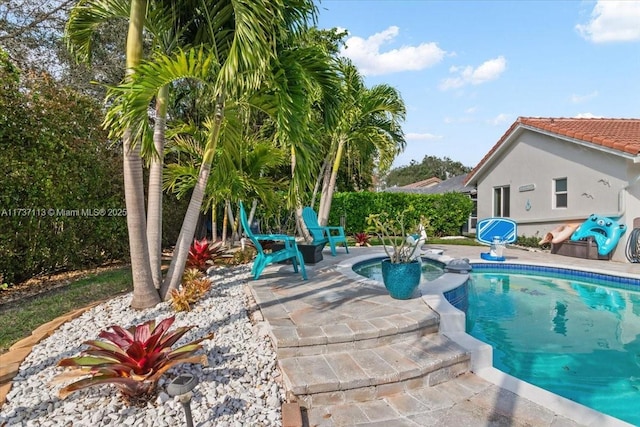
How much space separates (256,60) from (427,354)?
11.2ft

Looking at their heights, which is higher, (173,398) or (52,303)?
(52,303)

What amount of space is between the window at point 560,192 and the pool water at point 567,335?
545 centimetres

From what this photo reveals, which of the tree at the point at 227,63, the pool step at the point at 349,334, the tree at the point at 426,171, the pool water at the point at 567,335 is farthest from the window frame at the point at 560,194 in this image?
the tree at the point at 426,171

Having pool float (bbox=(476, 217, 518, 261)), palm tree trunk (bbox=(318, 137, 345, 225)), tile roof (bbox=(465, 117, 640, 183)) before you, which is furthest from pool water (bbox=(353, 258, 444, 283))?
tile roof (bbox=(465, 117, 640, 183))

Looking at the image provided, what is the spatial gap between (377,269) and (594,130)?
33.1 ft

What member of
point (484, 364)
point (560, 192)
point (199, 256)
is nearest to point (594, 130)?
point (560, 192)

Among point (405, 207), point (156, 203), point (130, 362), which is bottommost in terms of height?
point (130, 362)

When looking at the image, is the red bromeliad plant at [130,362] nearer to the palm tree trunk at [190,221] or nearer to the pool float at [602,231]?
the palm tree trunk at [190,221]

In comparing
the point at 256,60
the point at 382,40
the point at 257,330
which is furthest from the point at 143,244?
the point at 382,40

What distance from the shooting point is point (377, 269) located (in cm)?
791

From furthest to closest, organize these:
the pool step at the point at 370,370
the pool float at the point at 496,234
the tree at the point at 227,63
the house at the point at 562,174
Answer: the house at the point at 562,174, the pool float at the point at 496,234, the tree at the point at 227,63, the pool step at the point at 370,370

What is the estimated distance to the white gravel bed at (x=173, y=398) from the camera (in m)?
2.32

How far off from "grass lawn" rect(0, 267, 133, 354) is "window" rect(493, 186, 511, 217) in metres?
14.6

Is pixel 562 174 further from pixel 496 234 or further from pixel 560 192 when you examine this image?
pixel 496 234
